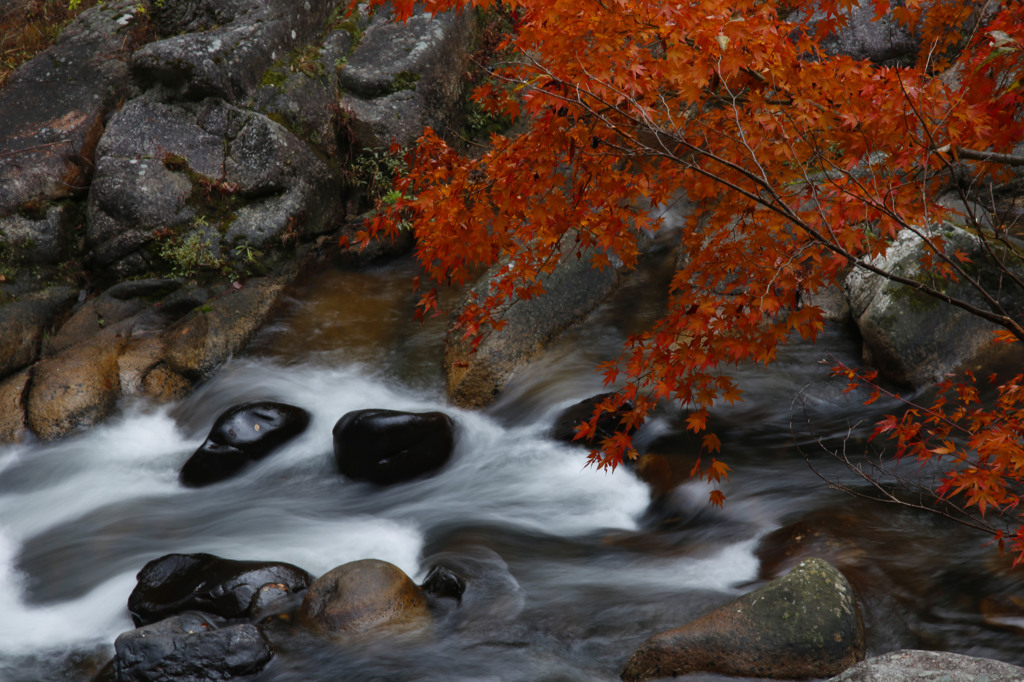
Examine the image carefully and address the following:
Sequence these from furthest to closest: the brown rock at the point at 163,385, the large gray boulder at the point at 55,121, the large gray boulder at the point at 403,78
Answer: the large gray boulder at the point at 403,78
the large gray boulder at the point at 55,121
the brown rock at the point at 163,385

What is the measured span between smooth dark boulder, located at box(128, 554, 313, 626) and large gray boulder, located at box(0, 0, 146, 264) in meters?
5.78

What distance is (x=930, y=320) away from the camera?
22.0ft

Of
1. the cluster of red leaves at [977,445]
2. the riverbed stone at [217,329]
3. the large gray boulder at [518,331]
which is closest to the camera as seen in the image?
the cluster of red leaves at [977,445]

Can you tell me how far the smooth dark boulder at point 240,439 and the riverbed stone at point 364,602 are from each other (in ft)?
8.19

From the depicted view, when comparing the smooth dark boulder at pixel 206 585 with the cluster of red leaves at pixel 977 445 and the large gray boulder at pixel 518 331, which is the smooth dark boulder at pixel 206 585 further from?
the cluster of red leaves at pixel 977 445

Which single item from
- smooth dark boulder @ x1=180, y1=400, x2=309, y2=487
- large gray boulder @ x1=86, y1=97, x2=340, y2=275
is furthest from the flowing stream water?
large gray boulder @ x1=86, y1=97, x2=340, y2=275

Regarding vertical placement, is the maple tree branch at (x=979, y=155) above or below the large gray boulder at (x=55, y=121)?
below

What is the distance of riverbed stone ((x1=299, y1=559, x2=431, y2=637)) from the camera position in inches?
185

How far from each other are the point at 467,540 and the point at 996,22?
493 centimetres

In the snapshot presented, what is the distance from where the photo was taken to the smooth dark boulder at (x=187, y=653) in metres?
4.23

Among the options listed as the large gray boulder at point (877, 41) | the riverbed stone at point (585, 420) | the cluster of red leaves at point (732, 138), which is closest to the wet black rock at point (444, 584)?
the cluster of red leaves at point (732, 138)

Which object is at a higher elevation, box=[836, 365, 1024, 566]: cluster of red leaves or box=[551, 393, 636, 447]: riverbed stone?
box=[551, 393, 636, 447]: riverbed stone

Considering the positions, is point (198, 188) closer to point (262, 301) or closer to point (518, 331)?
point (262, 301)

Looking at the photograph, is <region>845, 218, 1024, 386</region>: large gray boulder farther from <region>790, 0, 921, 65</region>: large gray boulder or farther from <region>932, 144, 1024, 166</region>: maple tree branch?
<region>790, 0, 921, 65</region>: large gray boulder
